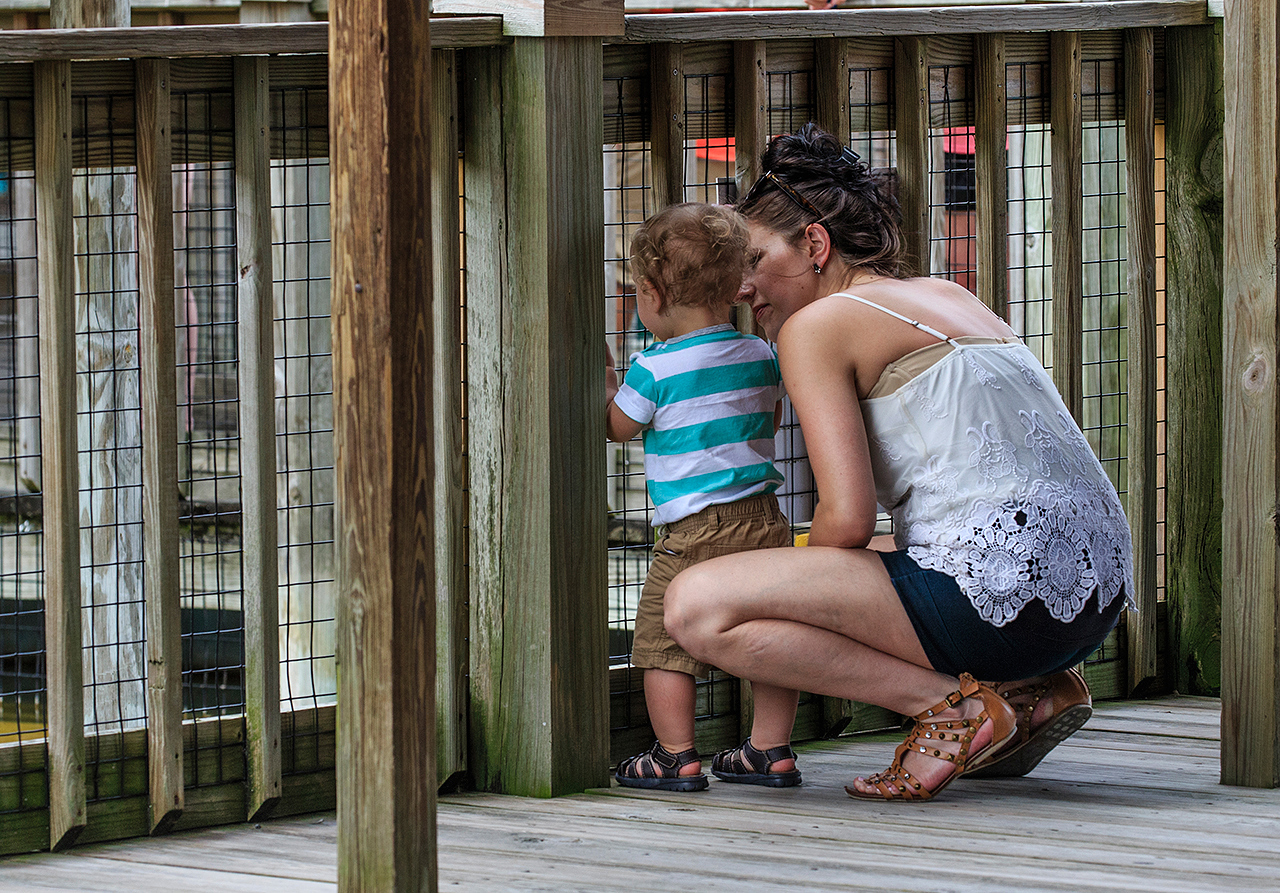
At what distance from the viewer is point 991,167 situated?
3441 millimetres

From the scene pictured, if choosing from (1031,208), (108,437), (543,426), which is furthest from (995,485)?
(108,437)

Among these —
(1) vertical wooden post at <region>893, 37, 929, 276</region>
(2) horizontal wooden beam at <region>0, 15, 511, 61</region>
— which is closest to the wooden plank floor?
(1) vertical wooden post at <region>893, 37, 929, 276</region>

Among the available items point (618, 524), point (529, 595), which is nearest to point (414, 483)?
point (529, 595)

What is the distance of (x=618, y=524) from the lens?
767cm

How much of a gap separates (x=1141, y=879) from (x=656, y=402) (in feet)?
3.92

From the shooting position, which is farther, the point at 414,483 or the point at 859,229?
the point at 859,229

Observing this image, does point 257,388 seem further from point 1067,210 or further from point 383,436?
point 1067,210

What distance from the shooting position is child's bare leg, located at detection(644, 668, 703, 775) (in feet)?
9.45

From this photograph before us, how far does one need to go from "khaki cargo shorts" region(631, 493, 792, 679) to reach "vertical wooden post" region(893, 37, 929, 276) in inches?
30.6

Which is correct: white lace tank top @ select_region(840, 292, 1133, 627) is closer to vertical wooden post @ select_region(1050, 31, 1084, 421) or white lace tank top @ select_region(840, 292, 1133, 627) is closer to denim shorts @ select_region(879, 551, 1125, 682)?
denim shorts @ select_region(879, 551, 1125, 682)

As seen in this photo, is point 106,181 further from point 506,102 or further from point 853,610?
point 853,610

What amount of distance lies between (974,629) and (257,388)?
1.36 metres

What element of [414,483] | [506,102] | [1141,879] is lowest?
[1141,879]

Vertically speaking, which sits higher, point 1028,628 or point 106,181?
point 106,181
